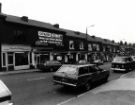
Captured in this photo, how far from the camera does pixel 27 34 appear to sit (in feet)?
89.1

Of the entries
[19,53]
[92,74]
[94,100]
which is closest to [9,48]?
[19,53]

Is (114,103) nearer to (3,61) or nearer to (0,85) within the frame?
(0,85)

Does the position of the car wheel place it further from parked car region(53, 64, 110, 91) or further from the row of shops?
the row of shops

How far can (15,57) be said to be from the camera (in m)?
25.1

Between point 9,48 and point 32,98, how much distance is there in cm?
1771

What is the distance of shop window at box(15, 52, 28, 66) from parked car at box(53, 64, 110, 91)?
16.5 metres

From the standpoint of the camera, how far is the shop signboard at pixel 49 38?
29359mm

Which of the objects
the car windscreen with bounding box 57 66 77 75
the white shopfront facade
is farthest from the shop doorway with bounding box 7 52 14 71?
the car windscreen with bounding box 57 66 77 75

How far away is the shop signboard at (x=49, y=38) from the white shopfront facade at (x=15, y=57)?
9.91ft

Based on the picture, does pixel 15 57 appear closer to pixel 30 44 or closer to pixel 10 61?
pixel 10 61

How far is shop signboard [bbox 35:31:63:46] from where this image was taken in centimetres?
2936

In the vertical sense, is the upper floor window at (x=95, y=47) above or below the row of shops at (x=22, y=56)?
above

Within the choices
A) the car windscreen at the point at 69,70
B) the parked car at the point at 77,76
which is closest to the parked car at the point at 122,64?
the parked car at the point at 77,76

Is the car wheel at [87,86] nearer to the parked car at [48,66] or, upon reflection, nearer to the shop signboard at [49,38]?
the parked car at [48,66]
